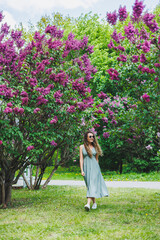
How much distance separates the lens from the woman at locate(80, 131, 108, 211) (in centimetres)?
701

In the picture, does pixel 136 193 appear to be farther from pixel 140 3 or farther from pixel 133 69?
pixel 140 3

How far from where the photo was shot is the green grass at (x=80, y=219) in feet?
15.4

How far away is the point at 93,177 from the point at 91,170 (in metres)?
0.17

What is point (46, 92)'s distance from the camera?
21.7ft

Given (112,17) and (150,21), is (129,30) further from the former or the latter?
(150,21)

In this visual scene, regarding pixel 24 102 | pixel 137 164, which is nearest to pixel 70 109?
pixel 24 102

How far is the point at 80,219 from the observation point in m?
5.78

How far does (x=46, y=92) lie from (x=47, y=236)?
3126 mm

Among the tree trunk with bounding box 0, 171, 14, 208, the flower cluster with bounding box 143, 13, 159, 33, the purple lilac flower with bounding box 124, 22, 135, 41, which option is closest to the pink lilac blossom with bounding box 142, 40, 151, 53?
the flower cluster with bounding box 143, 13, 159, 33

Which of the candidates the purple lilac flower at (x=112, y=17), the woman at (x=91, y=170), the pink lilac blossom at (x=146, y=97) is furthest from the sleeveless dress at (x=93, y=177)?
the purple lilac flower at (x=112, y=17)

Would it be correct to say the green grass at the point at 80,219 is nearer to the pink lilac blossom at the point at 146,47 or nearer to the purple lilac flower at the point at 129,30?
the pink lilac blossom at the point at 146,47

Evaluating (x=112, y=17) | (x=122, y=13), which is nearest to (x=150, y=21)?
(x=122, y=13)

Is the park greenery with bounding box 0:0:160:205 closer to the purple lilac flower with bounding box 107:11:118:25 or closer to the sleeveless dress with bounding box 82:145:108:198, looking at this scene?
the purple lilac flower with bounding box 107:11:118:25

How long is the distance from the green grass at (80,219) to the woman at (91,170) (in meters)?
0.39
